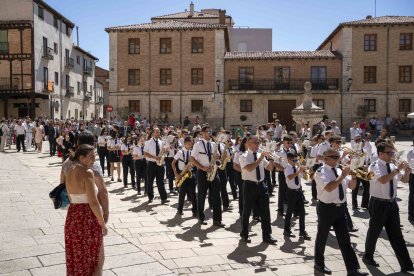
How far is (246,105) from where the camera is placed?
3559 centimetres

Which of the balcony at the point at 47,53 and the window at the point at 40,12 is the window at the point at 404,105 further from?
the window at the point at 40,12

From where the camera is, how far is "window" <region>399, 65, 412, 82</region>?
34.9m

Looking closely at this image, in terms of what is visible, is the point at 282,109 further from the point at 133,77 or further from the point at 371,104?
the point at 133,77

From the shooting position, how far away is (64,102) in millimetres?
41938

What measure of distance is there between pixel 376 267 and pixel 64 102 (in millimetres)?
39795

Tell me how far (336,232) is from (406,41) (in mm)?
33685

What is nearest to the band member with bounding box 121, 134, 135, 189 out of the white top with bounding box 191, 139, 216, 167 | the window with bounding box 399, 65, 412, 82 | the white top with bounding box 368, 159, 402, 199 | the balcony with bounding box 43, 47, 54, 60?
the white top with bounding box 191, 139, 216, 167

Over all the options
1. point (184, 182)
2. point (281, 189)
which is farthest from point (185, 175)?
point (281, 189)

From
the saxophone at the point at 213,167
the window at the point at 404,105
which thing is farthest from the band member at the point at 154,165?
the window at the point at 404,105

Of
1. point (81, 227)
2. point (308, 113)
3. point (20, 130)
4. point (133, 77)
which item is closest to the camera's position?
point (81, 227)

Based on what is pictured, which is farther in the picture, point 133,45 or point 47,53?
point 47,53

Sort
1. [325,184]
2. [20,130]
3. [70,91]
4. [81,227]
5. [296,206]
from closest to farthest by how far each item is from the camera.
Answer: [81,227] < [325,184] < [296,206] < [20,130] < [70,91]

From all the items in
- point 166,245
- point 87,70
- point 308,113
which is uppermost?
point 87,70

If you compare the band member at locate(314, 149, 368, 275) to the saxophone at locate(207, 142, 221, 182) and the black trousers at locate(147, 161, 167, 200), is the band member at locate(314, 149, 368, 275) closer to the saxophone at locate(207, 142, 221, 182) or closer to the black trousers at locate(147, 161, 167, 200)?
the saxophone at locate(207, 142, 221, 182)
